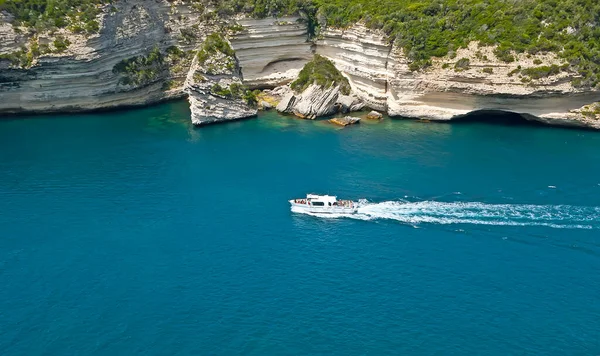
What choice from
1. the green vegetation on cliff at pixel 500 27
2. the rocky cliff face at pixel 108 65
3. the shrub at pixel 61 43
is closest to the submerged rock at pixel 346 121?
the green vegetation on cliff at pixel 500 27

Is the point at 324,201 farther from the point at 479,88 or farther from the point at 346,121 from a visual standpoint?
the point at 479,88

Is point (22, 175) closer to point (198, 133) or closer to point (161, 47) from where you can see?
point (198, 133)

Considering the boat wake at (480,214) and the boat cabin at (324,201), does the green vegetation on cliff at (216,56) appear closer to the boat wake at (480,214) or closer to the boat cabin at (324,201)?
the boat cabin at (324,201)

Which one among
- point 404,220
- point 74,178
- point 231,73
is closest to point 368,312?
point 404,220

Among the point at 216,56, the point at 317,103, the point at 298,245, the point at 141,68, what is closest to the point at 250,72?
the point at 216,56

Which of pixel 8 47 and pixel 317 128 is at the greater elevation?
pixel 8 47

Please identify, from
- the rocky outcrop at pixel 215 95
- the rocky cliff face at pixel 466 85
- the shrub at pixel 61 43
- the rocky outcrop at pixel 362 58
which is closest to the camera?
the rocky cliff face at pixel 466 85

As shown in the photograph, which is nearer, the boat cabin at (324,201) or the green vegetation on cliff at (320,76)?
the boat cabin at (324,201)

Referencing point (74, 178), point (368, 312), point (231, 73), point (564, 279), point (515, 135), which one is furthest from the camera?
point (231, 73)
